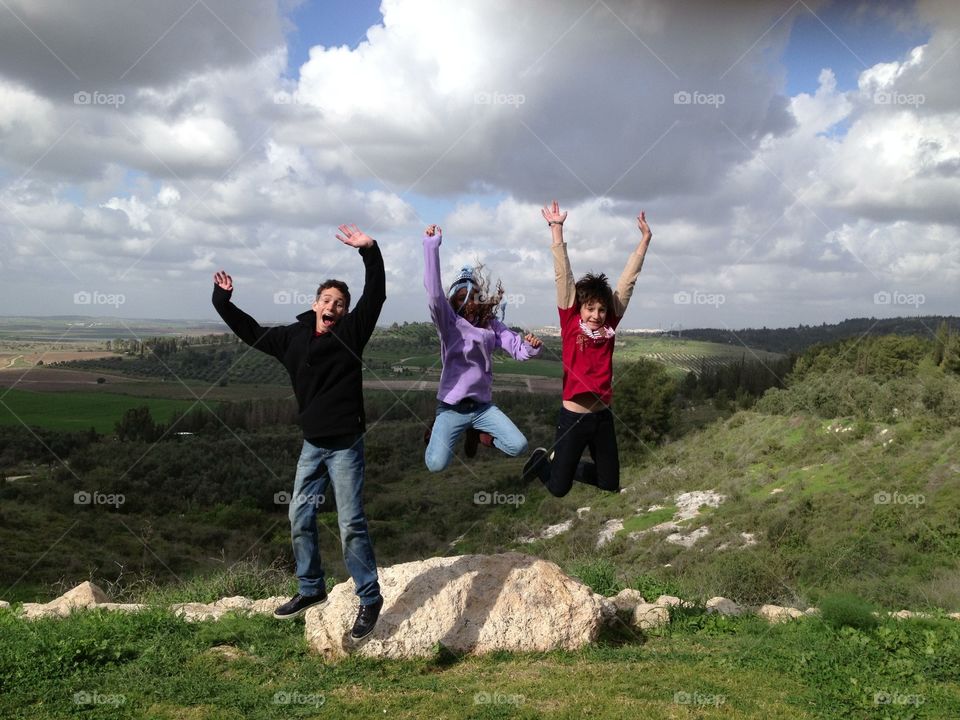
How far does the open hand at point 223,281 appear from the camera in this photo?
6.66 metres

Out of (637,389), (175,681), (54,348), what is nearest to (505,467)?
(637,389)

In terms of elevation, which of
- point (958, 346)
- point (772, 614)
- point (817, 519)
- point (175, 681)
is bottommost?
point (817, 519)

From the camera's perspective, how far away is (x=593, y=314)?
23.5 feet

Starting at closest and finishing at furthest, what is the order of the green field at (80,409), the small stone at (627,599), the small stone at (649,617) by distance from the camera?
the small stone at (649,617), the small stone at (627,599), the green field at (80,409)

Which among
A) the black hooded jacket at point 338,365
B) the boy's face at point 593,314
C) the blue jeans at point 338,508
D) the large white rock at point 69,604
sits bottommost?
the large white rock at point 69,604

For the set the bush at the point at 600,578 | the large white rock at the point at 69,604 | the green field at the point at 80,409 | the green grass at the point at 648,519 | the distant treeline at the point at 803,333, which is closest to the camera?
the large white rock at the point at 69,604

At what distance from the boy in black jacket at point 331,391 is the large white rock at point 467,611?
4.44 ft

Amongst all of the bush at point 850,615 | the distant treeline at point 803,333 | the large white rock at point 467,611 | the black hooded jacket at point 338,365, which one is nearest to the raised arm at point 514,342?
the black hooded jacket at point 338,365

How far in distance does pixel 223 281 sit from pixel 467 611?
4.65 meters

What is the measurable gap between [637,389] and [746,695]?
160 ft

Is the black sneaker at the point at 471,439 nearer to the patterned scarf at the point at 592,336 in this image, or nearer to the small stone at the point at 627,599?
the patterned scarf at the point at 592,336

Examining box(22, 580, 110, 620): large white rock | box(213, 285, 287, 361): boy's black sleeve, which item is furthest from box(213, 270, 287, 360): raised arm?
box(22, 580, 110, 620): large white rock

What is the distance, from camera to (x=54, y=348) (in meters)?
68.0

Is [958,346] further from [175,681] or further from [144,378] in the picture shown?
[144,378]
